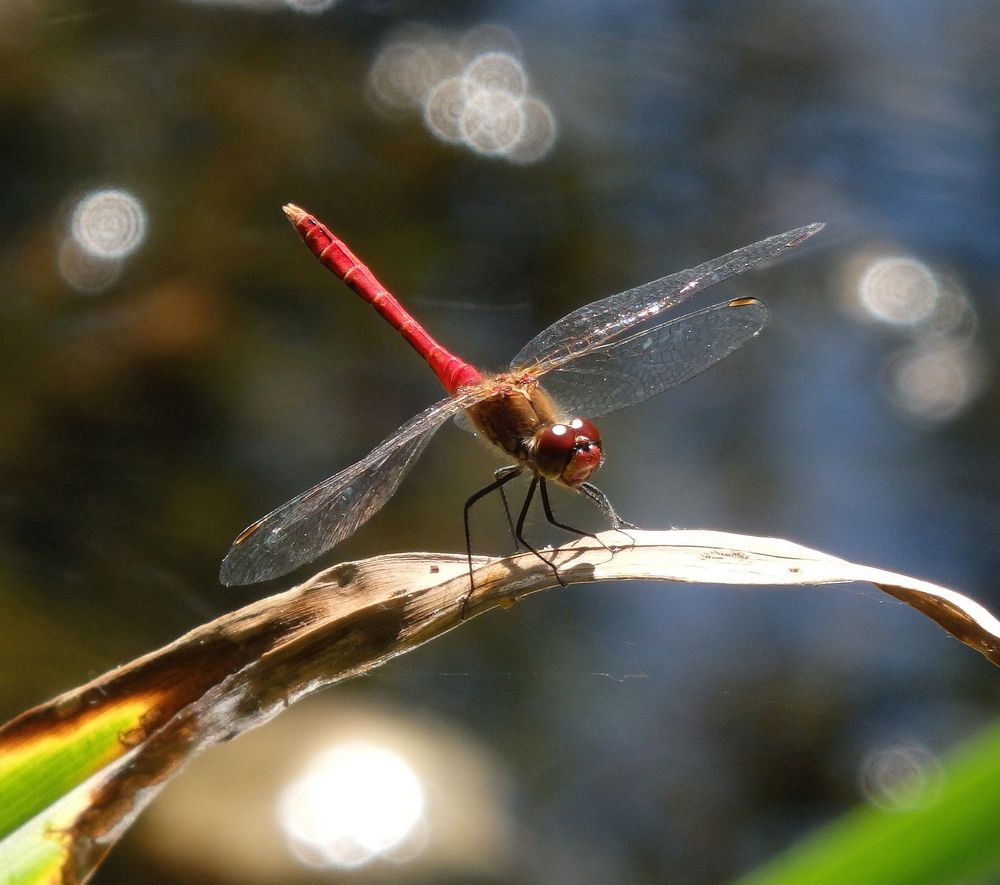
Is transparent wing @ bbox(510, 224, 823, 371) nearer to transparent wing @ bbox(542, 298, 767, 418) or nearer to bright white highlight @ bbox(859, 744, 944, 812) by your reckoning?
transparent wing @ bbox(542, 298, 767, 418)

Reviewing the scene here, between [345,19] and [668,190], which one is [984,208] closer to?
[668,190]

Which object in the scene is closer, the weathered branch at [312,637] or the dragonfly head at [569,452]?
the weathered branch at [312,637]

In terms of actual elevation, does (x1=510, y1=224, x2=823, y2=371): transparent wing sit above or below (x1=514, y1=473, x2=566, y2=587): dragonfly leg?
above

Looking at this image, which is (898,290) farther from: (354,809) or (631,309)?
(354,809)

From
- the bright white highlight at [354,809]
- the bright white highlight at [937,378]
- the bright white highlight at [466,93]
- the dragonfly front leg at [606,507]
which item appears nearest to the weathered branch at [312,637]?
the dragonfly front leg at [606,507]

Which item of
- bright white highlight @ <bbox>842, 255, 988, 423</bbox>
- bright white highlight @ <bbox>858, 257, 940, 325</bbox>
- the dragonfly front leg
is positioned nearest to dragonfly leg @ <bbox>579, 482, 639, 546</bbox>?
the dragonfly front leg

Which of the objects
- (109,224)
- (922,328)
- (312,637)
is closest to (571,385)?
(312,637)

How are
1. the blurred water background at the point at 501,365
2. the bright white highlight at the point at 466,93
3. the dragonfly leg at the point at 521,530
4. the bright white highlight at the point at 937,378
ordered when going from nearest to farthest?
1. the dragonfly leg at the point at 521,530
2. the blurred water background at the point at 501,365
3. the bright white highlight at the point at 937,378
4. the bright white highlight at the point at 466,93

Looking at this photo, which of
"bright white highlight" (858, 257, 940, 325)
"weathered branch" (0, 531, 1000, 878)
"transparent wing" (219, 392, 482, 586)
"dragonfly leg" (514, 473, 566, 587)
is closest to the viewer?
"weathered branch" (0, 531, 1000, 878)

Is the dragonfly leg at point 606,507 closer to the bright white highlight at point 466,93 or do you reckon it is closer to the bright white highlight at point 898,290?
the bright white highlight at point 898,290
